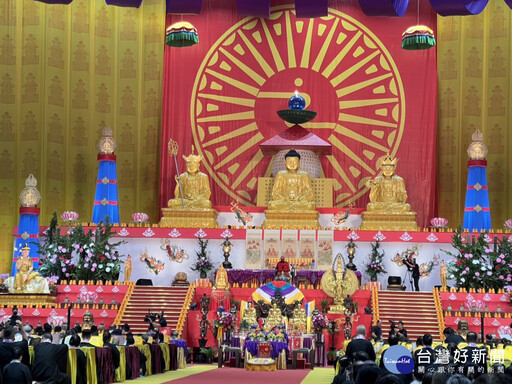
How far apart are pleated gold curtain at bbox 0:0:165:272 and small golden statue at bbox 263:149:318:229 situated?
4.30 meters

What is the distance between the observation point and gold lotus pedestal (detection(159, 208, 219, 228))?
83.2ft

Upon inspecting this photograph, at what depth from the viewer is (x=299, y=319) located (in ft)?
63.8

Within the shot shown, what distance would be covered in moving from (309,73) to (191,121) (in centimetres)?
359

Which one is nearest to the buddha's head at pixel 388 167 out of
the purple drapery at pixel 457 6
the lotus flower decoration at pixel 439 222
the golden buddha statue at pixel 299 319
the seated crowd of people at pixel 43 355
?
the lotus flower decoration at pixel 439 222

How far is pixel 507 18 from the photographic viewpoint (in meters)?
28.0

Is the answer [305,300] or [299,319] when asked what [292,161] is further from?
[299,319]

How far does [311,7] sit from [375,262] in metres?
7.83

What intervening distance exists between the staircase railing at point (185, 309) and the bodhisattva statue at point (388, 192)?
19.3ft

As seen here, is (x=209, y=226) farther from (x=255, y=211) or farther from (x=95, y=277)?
(x=95, y=277)

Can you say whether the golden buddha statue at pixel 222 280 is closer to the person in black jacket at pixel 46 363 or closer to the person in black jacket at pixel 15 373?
the person in black jacket at pixel 46 363

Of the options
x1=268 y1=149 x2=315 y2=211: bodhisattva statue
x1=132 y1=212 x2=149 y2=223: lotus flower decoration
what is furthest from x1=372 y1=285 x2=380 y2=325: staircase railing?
x1=132 y1=212 x2=149 y2=223: lotus flower decoration

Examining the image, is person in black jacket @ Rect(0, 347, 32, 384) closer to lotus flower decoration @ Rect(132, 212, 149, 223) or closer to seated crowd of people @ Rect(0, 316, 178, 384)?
seated crowd of people @ Rect(0, 316, 178, 384)

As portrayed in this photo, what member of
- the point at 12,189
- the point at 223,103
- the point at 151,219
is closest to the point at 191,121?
the point at 223,103

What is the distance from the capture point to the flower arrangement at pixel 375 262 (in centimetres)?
2373
